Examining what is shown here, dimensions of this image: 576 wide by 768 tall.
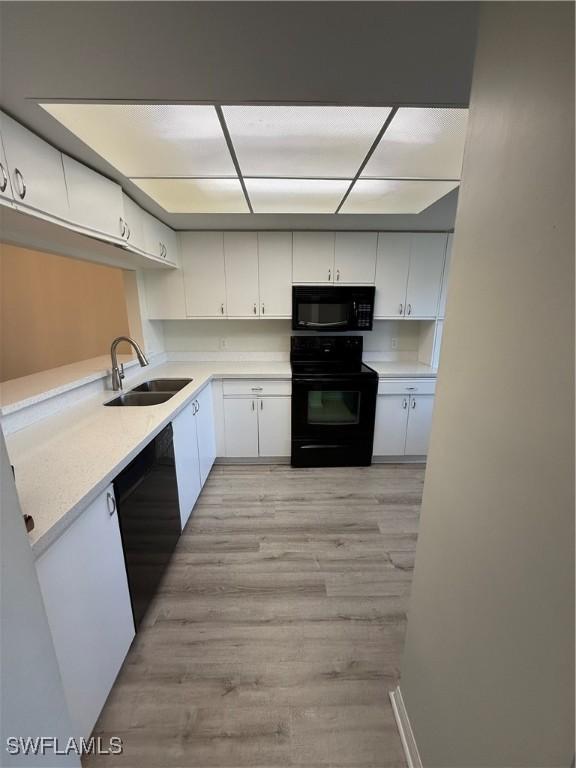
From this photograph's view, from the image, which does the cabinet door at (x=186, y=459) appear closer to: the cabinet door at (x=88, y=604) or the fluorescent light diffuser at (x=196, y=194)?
the cabinet door at (x=88, y=604)

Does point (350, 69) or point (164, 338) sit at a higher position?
point (350, 69)

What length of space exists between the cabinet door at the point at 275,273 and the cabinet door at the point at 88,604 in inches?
84.1

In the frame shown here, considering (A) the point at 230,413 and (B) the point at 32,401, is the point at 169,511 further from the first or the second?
(A) the point at 230,413

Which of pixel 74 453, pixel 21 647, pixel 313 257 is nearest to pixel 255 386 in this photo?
pixel 313 257

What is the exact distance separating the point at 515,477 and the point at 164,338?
3.22 meters

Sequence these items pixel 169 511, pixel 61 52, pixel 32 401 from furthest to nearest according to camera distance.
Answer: pixel 169 511 → pixel 32 401 → pixel 61 52

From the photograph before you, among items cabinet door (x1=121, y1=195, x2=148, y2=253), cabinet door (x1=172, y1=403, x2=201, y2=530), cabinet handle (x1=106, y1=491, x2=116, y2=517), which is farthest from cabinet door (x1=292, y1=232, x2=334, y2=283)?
cabinet handle (x1=106, y1=491, x2=116, y2=517)

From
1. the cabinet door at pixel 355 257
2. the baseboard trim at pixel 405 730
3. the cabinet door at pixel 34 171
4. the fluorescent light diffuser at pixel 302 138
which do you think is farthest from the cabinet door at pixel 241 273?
the baseboard trim at pixel 405 730

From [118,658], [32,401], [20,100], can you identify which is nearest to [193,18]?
[20,100]

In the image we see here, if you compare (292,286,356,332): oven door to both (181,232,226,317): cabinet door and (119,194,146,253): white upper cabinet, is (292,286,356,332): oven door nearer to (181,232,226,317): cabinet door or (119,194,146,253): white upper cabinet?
(181,232,226,317): cabinet door

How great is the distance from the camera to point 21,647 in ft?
1.96

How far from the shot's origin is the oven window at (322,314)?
275cm

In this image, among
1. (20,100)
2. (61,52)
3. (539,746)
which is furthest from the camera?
(20,100)

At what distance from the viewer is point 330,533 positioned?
2.01 meters
